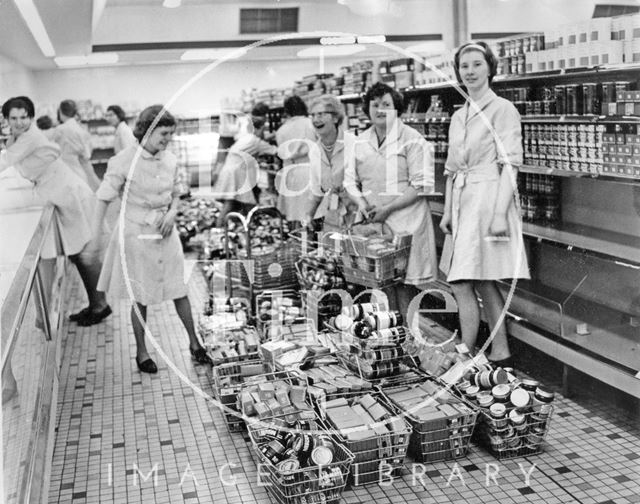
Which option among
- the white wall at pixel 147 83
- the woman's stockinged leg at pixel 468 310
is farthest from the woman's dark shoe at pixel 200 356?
the white wall at pixel 147 83

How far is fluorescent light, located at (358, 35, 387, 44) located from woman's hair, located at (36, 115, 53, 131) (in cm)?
576

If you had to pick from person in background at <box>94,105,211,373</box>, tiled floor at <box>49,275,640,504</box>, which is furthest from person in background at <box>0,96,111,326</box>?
tiled floor at <box>49,275,640,504</box>

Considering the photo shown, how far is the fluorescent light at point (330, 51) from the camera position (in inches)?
528

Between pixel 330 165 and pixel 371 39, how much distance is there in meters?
7.20

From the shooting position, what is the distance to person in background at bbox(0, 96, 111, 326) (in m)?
6.14

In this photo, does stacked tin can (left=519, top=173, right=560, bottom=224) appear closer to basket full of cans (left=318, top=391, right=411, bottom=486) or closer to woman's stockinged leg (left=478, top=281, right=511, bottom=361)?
woman's stockinged leg (left=478, top=281, right=511, bottom=361)

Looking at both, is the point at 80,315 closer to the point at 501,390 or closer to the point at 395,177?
the point at 395,177

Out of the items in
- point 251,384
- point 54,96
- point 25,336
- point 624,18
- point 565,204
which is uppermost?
point 54,96

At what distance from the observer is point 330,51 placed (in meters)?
13.9

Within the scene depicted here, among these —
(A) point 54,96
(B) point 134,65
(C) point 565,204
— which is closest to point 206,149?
(B) point 134,65

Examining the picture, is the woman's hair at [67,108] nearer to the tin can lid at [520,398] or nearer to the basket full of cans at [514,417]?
the basket full of cans at [514,417]

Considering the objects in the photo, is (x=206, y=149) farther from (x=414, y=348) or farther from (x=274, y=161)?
(x=414, y=348)

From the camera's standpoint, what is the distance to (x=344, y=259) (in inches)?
187

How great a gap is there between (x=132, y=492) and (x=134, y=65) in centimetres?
1313
